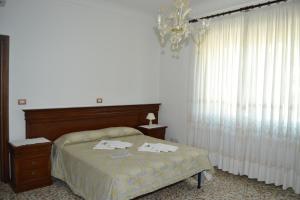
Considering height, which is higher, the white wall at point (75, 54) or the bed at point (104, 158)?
the white wall at point (75, 54)

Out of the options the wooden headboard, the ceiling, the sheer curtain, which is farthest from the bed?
the ceiling

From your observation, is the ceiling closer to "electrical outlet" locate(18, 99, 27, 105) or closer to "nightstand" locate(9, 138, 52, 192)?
"electrical outlet" locate(18, 99, 27, 105)

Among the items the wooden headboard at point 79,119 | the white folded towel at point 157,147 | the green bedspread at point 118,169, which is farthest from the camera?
the wooden headboard at point 79,119

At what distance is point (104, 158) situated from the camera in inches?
117

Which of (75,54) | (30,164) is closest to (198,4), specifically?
(75,54)

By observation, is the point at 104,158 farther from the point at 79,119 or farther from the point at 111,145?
the point at 79,119

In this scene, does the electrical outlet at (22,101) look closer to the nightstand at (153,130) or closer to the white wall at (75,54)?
the white wall at (75,54)

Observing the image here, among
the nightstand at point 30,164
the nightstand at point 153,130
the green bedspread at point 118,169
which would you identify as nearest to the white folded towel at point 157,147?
the green bedspread at point 118,169

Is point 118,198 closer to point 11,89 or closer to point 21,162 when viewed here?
point 21,162

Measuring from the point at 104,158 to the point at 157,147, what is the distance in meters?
0.88

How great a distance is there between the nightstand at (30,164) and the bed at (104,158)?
6.6 inches

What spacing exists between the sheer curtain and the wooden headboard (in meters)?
1.29

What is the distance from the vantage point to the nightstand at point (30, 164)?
3191 mm

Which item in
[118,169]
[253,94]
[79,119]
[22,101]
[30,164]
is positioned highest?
[253,94]
